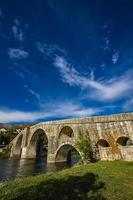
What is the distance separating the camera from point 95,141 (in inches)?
1267

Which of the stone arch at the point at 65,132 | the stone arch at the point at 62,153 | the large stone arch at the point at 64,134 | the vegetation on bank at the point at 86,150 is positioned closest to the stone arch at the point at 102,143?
the vegetation on bank at the point at 86,150

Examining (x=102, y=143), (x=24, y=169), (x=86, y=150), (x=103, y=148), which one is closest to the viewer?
(x=103, y=148)

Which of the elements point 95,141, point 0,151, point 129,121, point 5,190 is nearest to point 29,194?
point 5,190

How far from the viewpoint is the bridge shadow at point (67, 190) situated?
36.5ft

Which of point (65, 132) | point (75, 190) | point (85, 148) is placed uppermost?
point (65, 132)

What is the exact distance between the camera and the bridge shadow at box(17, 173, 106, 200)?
438 inches

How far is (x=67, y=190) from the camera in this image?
12.2 metres

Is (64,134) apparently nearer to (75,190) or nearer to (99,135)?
(99,135)

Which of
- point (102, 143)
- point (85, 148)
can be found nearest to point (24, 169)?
point (85, 148)

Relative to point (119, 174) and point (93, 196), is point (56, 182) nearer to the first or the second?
point (93, 196)

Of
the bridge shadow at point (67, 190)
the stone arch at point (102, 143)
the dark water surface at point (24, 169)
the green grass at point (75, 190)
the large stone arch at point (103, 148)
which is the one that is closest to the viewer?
the bridge shadow at point (67, 190)

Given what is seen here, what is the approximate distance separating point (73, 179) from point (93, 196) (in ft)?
12.5

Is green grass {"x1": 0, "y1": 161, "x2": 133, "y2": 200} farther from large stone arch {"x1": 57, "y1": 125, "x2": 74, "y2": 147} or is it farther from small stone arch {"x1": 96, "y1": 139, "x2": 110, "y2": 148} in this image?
large stone arch {"x1": 57, "y1": 125, "x2": 74, "y2": 147}

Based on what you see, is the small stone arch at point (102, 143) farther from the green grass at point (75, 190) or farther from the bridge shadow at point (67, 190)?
the bridge shadow at point (67, 190)
